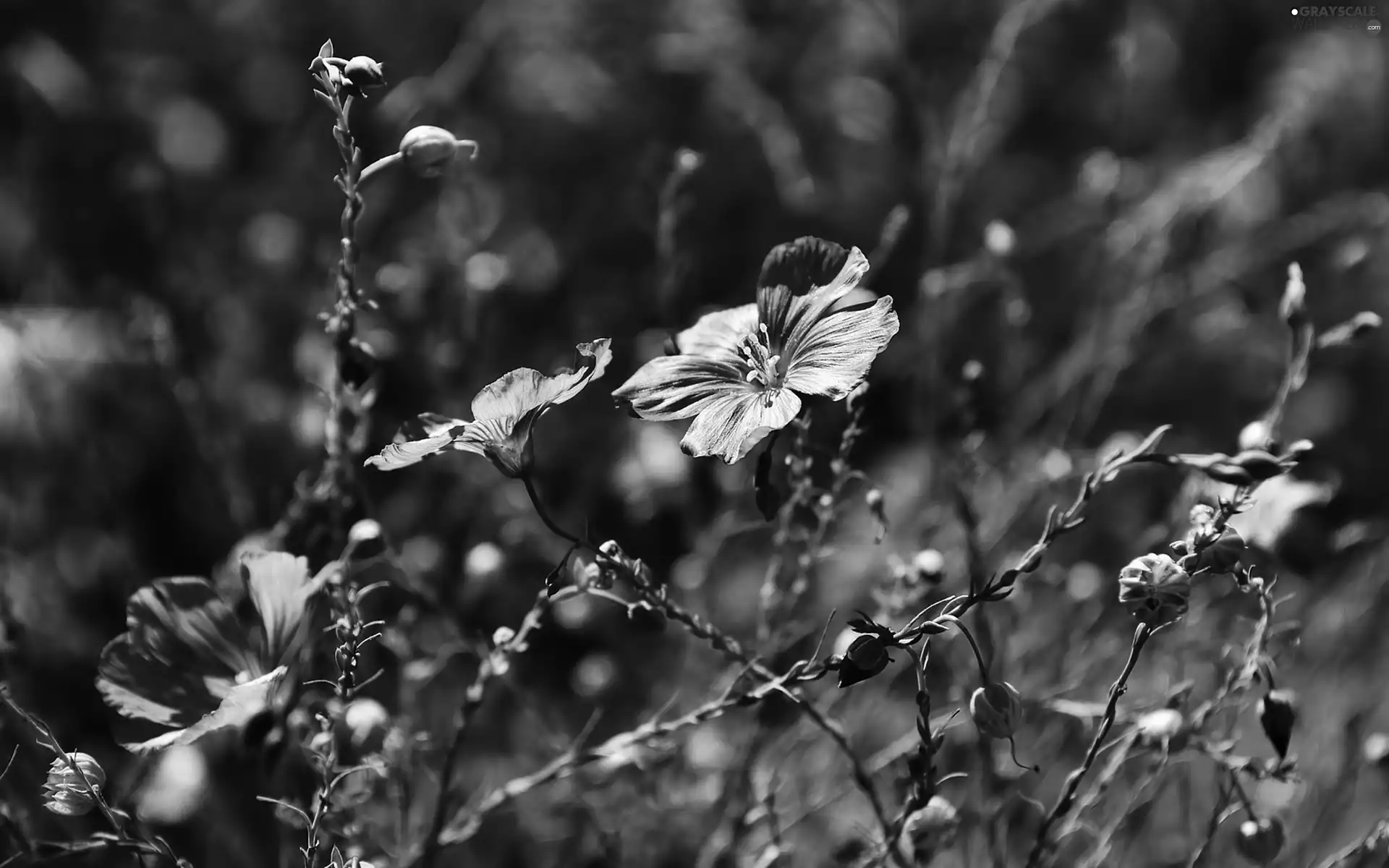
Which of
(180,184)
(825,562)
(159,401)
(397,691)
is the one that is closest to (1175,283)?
(825,562)

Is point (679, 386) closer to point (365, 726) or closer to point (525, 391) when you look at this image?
point (525, 391)

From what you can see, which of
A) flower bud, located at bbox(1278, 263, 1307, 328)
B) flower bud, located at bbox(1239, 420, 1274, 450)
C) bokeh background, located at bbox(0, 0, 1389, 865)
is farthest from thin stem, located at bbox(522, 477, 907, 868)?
flower bud, located at bbox(1278, 263, 1307, 328)

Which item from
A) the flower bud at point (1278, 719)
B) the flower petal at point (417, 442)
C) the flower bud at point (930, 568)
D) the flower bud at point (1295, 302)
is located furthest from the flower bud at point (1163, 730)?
the flower petal at point (417, 442)

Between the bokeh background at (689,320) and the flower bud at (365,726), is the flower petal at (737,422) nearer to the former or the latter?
the bokeh background at (689,320)

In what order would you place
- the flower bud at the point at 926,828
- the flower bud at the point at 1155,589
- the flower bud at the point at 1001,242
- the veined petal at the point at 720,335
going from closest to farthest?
the flower bud at the point at 1155,589 < the flower bud at the point at 926,828 < the veined petal at the point at 720,335 < the flower bud at the point at 1001,242

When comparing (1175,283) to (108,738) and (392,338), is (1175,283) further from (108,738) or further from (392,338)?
(108,738)

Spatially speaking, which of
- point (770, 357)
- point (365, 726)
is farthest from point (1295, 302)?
point (365, 726)
